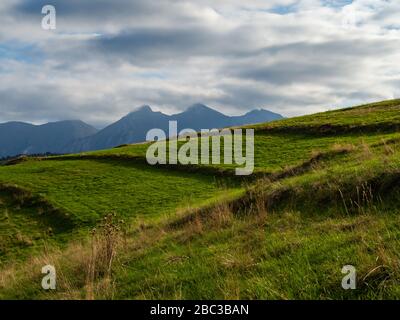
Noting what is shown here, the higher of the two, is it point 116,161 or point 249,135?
point 249,135

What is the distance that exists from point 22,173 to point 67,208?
18.8m

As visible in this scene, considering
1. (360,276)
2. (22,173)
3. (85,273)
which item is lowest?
(360,276)

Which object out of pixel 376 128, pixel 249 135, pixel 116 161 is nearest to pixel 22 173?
pixel 116 161

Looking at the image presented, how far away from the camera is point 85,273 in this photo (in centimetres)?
1145

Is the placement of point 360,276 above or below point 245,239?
below

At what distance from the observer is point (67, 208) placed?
1335 inches

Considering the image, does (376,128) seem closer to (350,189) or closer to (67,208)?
(67,208)

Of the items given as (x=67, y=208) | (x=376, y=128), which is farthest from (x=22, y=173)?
(x=376, y=128)
